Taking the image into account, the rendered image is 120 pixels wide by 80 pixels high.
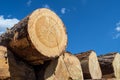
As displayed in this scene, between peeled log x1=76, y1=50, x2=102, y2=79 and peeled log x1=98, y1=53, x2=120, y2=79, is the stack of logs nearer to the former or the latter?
peeled log x1=76, y1=50, x2=102, y2=79

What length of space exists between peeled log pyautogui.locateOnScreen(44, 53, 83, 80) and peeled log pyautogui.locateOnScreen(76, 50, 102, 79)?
1.53ft

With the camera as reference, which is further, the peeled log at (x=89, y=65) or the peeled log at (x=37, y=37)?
the peeled log at (x=89, y=65)

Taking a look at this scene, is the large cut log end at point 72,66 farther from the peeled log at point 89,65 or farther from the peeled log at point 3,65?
the peeled log at point 3,65

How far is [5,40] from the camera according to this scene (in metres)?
3.50

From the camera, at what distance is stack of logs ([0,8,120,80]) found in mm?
3193

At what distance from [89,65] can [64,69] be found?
2.93ft

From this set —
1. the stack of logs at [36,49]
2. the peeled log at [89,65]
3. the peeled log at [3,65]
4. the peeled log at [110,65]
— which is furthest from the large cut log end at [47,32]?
the peeled log at [110,65]

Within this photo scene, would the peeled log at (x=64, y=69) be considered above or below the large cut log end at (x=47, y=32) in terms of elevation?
below

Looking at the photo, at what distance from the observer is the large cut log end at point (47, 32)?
3207mm

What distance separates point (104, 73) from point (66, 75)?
5.04ft

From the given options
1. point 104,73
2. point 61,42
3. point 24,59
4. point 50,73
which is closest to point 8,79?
point 24,59

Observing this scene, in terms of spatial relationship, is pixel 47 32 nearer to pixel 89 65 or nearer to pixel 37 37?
pixel 37 37

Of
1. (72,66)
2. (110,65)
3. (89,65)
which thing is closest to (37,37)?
(72,66)

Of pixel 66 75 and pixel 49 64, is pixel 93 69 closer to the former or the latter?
pixel 66 75
